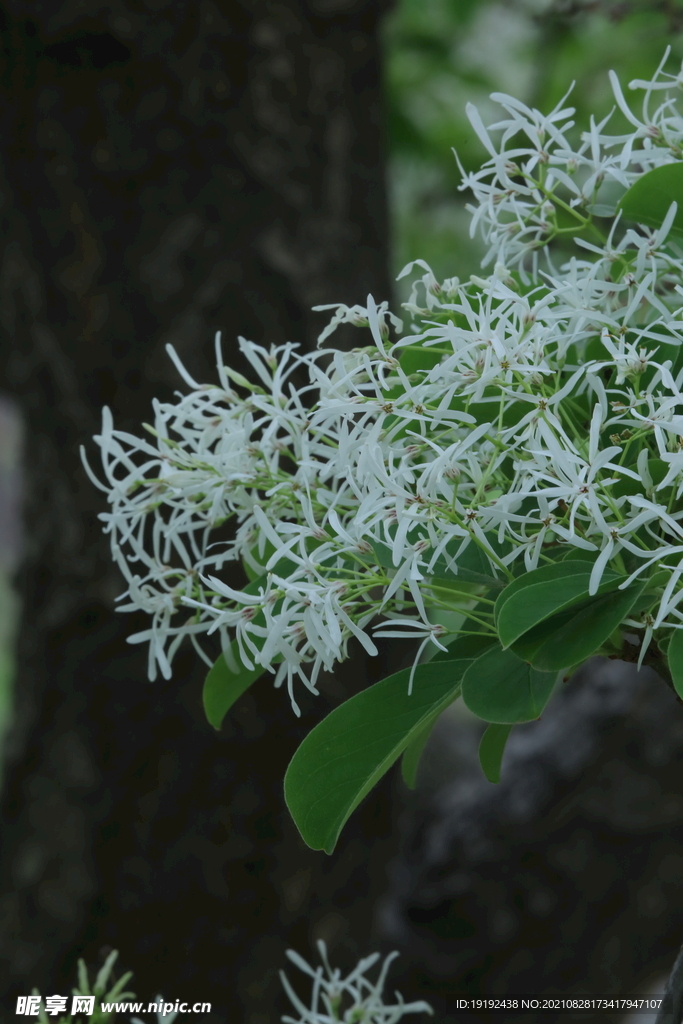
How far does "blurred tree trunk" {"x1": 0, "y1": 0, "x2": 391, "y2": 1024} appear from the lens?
2.93ft

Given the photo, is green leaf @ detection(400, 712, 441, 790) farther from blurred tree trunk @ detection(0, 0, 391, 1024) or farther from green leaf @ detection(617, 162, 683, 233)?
blurred tree trunk @ detection(0, 0, 391, 1024)

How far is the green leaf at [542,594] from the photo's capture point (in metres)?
0.25

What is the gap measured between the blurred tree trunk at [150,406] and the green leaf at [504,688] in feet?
2.05

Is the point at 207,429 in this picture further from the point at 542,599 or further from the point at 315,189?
the point at 315,189

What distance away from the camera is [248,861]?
2.95ft

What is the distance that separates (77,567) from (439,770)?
585mm

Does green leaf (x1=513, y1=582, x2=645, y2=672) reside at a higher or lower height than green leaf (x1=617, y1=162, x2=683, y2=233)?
lower

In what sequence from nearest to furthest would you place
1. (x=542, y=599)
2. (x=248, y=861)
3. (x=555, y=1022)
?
(x=542, y=599) < (x=248, y=861) < (x=555, y=1022)

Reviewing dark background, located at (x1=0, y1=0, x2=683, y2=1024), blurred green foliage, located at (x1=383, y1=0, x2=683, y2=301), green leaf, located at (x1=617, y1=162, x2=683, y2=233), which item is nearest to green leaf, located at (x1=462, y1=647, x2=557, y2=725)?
green leaf, located at (x1=617, y1=162, x2=683, y2=233)

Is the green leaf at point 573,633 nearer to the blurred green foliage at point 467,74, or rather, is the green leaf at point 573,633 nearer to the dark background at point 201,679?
the dark background at point 201,679

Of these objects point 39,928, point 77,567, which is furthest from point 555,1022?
point 77,567

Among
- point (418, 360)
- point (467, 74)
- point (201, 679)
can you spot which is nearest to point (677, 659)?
point (418, 360)

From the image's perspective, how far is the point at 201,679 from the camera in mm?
920

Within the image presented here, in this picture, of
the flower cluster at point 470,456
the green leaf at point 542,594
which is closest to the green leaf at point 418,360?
the flower cluster at point 470,456
